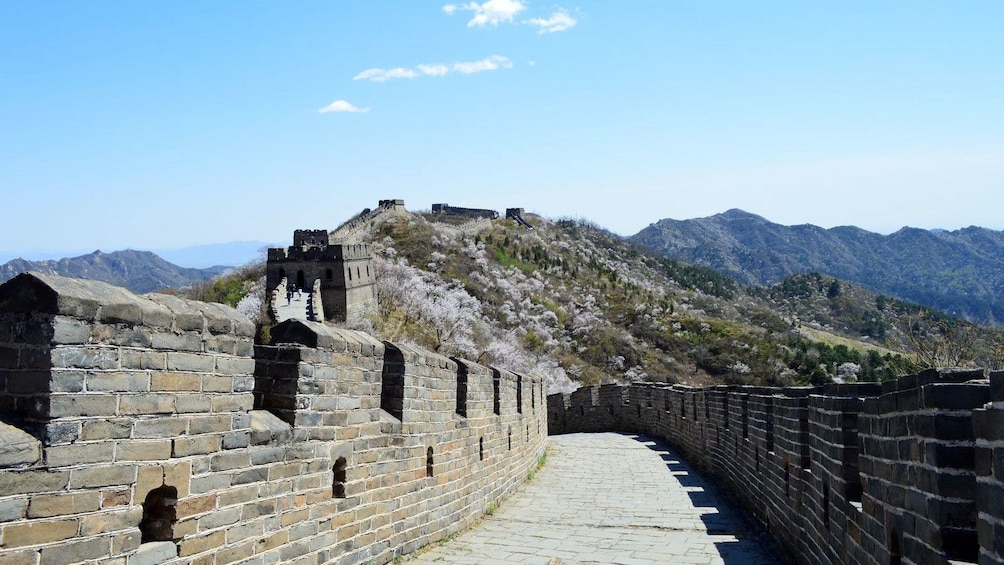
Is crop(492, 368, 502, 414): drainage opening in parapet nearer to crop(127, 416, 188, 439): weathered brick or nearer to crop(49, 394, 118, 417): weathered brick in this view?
crop(127, 416, 188, 439): weathered brick

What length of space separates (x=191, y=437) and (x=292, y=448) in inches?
45.6

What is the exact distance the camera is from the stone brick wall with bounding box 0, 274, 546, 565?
369 cm

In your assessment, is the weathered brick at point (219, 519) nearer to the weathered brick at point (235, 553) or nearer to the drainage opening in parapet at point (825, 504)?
the weathered brick at point (235, 553)

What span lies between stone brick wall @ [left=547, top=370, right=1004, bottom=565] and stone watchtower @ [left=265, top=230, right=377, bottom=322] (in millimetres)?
40585

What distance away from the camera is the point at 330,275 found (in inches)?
2008

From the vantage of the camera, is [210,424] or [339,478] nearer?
[210,424]

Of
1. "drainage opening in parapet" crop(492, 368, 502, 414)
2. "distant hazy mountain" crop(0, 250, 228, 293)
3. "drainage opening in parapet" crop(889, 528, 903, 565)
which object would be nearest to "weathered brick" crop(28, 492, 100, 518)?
"drainage opening in parapet" crop(889, 528, 903, 565)

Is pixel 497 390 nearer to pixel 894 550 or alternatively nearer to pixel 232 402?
pixel 232 402

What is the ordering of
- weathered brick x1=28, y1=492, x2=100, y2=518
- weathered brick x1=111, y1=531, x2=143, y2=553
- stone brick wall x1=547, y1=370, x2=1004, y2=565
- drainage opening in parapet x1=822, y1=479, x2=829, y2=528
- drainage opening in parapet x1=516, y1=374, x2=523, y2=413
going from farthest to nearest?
drainage opening in parapet x1=516, y1=374, x2=523, y2=413 < drainage opening in parapet x1=822, y1=479, x2=829, y2=528 < weathered brick x1=111, y1=531, x2=143, y2=553 < weathered brick x1=28, y1=492, x2=100, y2=518 < stone brick wall x1=547, y1=370, x2=1004, y2=565

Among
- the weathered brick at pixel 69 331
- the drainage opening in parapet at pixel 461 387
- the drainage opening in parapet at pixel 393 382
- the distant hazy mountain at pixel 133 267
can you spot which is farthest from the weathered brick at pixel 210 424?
the distant hazy mountain at pixel 133 267

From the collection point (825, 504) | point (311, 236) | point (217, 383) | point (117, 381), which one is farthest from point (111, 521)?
point (311, 236)

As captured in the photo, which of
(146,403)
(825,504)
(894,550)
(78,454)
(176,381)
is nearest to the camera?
(78,454)

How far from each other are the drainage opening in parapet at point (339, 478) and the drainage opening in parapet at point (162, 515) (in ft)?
6.67

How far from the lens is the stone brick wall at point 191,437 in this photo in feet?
12.1
